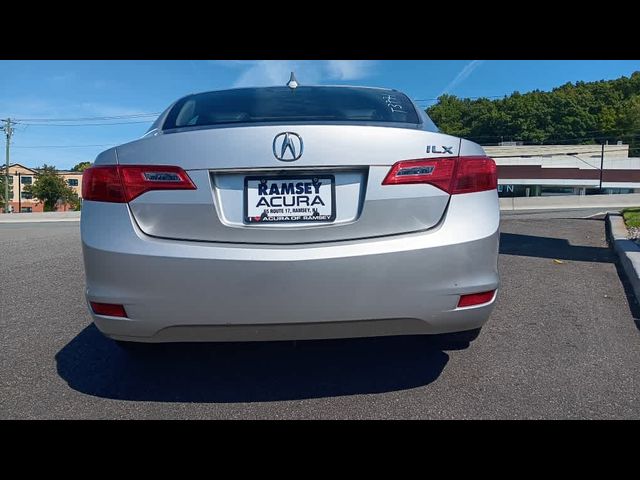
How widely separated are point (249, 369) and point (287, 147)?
140cm

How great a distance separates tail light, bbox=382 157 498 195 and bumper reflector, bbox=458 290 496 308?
1.60 ft

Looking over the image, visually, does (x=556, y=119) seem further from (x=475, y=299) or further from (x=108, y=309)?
(x=108, y=309)

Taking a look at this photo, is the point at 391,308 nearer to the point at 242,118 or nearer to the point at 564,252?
the point at 242,118

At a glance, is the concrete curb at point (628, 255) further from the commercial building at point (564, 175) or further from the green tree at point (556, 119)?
the green tree at point (556, 119)

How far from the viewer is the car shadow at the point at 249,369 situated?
263 centimetres

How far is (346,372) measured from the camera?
9.36 ft

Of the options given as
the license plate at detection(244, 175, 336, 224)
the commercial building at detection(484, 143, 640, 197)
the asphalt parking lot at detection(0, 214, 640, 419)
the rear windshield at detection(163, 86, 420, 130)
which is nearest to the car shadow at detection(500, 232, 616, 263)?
the asphalt parking lot at detection(0, 214, 640, 419)

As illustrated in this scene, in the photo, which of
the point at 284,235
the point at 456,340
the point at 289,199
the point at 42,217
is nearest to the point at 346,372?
the point at 456,340

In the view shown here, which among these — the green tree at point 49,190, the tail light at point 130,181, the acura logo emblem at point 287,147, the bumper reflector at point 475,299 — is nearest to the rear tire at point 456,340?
the bumper reflector at point 475,299

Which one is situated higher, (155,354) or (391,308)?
(391,308)

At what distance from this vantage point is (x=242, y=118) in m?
2.90

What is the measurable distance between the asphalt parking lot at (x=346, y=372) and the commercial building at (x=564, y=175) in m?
47.1
